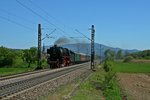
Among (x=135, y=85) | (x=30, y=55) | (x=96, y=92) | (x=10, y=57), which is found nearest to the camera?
(x=96, y=92)

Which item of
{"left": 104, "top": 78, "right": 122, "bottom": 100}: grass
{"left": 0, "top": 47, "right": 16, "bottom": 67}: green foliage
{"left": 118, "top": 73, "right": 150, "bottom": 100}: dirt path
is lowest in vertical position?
{"left": 118, "top": 73, "right": 150, "bottom": 100}: dirt path

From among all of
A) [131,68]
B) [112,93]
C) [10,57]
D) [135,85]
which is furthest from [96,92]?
[131,68]

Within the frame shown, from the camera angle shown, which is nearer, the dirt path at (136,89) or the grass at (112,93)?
the grass at (112,93)

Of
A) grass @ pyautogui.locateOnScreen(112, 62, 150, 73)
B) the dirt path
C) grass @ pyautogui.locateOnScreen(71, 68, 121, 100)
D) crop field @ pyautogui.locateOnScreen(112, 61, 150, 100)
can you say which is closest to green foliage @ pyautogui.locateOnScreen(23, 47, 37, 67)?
grass @ pyautogui.locateOnScreen(112, 62, 150, 73)

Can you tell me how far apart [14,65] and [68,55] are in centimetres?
1862

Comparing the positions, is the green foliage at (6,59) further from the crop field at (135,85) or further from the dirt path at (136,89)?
the dirt path at (136,89)

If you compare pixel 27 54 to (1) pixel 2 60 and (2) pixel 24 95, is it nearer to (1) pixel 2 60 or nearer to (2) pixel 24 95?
(1) pixel 2 60

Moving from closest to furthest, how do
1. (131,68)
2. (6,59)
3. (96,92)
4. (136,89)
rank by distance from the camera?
(96,92) < (136,89) < (6,59) < (131,68)

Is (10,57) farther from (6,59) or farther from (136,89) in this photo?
(136,89)

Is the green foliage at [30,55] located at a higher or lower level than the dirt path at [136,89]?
higher

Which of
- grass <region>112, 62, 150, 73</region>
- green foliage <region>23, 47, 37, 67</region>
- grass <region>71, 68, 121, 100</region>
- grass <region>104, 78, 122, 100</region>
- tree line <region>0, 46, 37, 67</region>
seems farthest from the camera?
green foliage <region>23, 47, 37, 67</region>

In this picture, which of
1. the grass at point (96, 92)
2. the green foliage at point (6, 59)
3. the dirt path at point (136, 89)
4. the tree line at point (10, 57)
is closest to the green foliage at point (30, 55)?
the tree line at point (10, 57)

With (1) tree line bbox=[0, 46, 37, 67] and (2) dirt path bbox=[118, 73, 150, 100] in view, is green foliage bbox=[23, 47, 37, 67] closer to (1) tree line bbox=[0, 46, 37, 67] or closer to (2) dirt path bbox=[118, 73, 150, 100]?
(1) tree line bbox=[0, 46, 37, 67]

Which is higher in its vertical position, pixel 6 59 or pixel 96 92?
pixel 6 59
